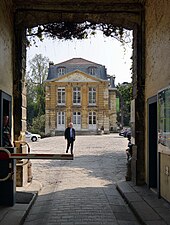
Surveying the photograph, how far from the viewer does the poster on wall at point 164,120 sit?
25.1 feet

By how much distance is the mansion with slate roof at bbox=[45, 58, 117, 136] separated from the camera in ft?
185

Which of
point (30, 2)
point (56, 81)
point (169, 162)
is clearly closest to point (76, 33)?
point (30, 2)

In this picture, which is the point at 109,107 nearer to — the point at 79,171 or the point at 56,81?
the point at 56,81

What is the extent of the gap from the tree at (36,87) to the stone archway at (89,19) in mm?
44816

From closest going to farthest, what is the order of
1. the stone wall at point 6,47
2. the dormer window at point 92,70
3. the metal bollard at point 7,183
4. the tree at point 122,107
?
the metal bollard at point 7,183
the stone wall at point 6,47
the dormer window at point 92,70
the tree at point 122,107

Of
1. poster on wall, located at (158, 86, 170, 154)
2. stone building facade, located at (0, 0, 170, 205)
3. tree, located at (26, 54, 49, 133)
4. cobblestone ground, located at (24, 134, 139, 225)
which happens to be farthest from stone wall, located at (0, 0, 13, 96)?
tree, located at (26, 54, 49, 133)

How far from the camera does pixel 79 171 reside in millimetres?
14102

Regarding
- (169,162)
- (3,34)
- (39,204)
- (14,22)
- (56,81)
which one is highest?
(56,81)

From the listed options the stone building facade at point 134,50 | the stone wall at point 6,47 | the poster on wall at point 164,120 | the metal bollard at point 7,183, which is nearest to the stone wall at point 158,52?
the stone building facade at point 134,50

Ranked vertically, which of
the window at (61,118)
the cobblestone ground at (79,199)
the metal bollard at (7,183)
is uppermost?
the window at (61,118)

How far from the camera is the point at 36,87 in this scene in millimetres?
60844

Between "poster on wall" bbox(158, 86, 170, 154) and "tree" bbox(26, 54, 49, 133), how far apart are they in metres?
47.8

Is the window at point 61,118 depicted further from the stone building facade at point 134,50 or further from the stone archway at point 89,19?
the stone archway at point 89,19

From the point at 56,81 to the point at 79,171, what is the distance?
4326 cm
